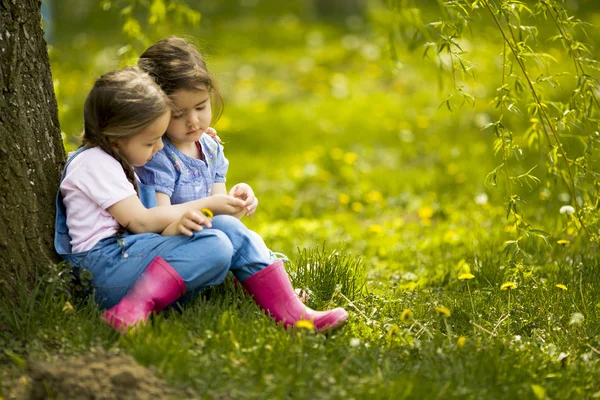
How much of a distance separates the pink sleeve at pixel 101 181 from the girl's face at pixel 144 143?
0.09m

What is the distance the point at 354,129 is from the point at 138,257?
4.30m

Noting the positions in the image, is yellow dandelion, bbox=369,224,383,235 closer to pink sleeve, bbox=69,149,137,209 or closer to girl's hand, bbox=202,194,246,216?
girl's hand, bbox=202,194,246,216

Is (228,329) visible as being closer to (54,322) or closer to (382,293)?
(54,322)

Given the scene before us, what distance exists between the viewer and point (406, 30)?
2477 millimetres

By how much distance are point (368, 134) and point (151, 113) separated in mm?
4068

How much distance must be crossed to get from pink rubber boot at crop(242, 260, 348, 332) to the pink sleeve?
536mm

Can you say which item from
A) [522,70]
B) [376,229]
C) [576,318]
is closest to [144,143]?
[522,70]

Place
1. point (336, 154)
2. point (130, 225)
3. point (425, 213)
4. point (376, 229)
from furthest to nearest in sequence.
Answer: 1. point (336, 154)
2. point (425, 213)
3. point (376, 229)
4. point (130, 225)

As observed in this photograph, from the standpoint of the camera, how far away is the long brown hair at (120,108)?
8.41 feet

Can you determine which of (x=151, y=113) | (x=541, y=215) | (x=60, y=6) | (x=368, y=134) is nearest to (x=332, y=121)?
(x=368, y=134)

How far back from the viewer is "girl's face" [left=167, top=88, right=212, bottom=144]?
2771 mm

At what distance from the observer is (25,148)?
2520 mm

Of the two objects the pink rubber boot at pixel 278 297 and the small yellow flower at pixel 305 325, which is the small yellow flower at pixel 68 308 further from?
the small yellow flower at pixel 305 325

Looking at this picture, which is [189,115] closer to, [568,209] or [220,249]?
[220,249]
